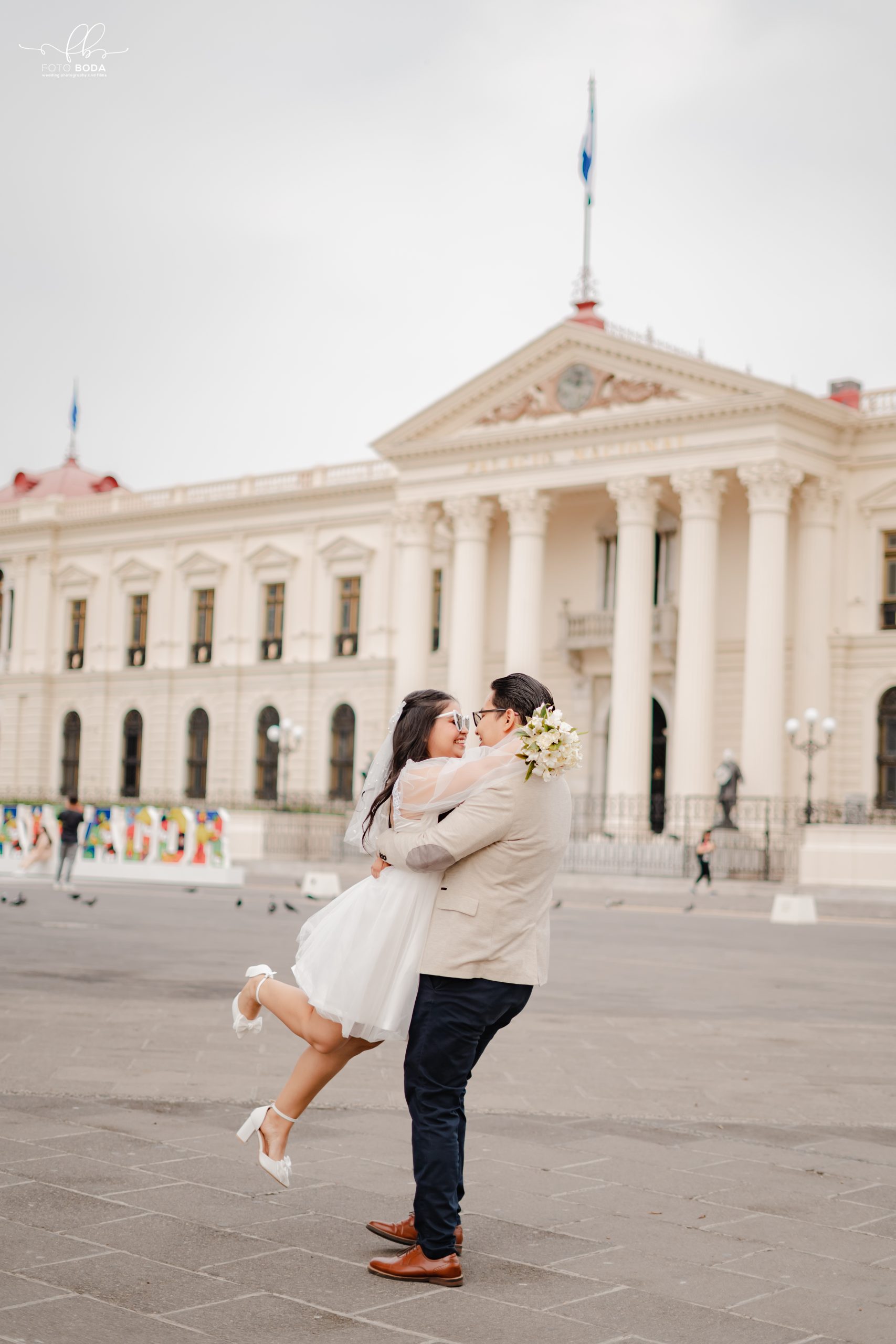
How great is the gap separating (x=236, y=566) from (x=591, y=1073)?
40200 millimetres

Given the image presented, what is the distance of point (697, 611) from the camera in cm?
3475

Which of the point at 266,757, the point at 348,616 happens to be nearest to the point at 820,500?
the point at 348,616

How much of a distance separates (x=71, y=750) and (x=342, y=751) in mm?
11805

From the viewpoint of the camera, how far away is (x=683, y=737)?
113 feet

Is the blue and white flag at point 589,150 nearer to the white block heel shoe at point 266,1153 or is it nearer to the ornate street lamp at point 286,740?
the ornate street lamp at point 286,740

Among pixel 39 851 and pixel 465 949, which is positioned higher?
pixel 465 949

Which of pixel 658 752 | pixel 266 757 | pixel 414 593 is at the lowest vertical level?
pixel 266 757

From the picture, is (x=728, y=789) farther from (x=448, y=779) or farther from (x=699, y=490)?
(x=448, y=779)

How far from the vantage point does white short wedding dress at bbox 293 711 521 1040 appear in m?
4.51

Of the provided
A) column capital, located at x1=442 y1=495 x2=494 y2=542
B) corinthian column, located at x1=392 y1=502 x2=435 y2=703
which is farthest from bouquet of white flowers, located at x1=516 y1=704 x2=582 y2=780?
corinthian column, located at x1=392 y1=502 x2=435 y2=703

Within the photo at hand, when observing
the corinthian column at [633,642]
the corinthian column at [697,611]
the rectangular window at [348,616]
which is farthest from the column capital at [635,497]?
the rectangular window at [348,616]

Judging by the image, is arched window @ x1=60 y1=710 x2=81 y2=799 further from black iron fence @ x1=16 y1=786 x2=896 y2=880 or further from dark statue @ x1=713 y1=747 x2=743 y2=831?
dark statue @ x1=713 y1=747 x2=743 y2=831

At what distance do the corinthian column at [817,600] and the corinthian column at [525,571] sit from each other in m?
6.50

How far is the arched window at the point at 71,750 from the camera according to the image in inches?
2010
